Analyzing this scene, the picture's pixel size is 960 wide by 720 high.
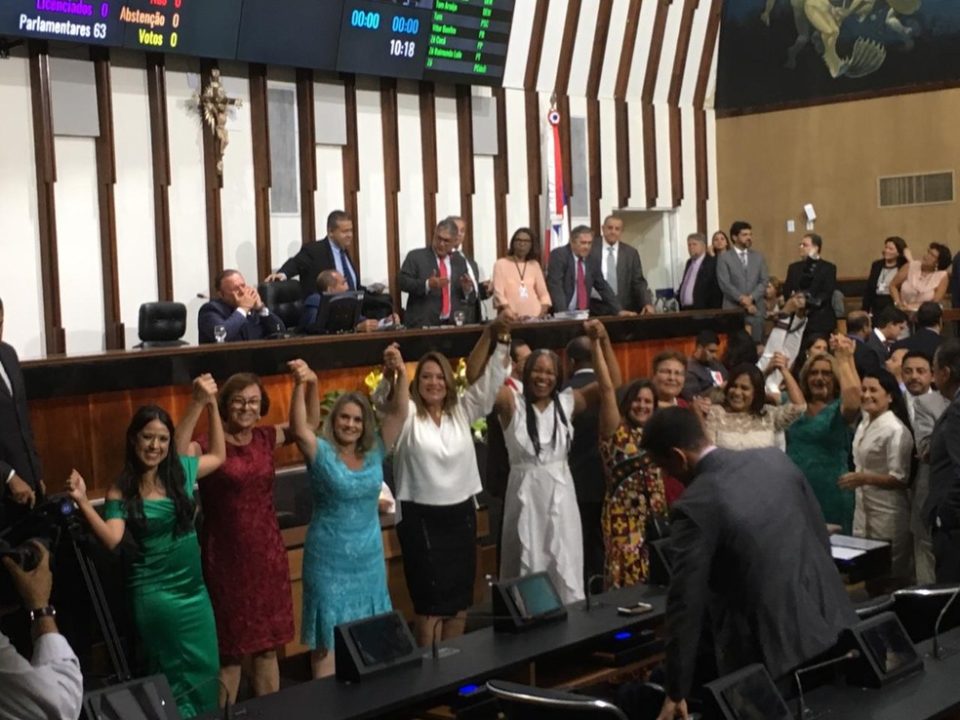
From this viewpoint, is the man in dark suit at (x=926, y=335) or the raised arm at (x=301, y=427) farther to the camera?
the man in dark suit at (x=926, y=335)

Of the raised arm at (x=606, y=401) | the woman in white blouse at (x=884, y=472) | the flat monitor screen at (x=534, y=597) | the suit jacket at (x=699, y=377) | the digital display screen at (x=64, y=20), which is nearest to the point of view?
the flat monitor screen at (x=534, y=597)

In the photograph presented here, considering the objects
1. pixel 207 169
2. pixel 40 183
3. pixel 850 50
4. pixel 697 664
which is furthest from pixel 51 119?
pixel 850 50

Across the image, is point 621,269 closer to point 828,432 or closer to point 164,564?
point 828,432

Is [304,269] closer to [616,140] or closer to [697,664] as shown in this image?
[616,140]

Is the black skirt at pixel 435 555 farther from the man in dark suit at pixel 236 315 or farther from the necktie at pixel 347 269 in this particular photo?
the necktie at pixel 347 269

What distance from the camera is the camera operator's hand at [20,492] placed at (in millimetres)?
4797

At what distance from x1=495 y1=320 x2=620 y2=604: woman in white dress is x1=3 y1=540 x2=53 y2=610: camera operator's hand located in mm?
2761

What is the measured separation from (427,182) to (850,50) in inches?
166

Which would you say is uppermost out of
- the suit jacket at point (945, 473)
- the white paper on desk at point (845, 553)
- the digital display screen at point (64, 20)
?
Result: the digital display screen at point (64, 20)

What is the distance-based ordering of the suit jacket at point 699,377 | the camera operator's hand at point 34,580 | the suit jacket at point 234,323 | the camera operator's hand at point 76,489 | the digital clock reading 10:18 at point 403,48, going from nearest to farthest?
the camera operator's hand at point 34,580
the camera operator's hand at point 76,489
the suit jacket at point 234,323
the suit jacket at point 699,377
the digital clock reading 10:18 at point 403,48

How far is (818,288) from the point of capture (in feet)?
37.0

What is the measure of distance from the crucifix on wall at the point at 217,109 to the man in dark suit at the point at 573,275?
233 cm

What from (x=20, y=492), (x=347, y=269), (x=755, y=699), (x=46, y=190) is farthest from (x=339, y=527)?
(x=46, y=190)

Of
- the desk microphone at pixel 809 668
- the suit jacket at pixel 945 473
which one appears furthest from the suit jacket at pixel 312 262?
the desk microphone at pixel 809 668
